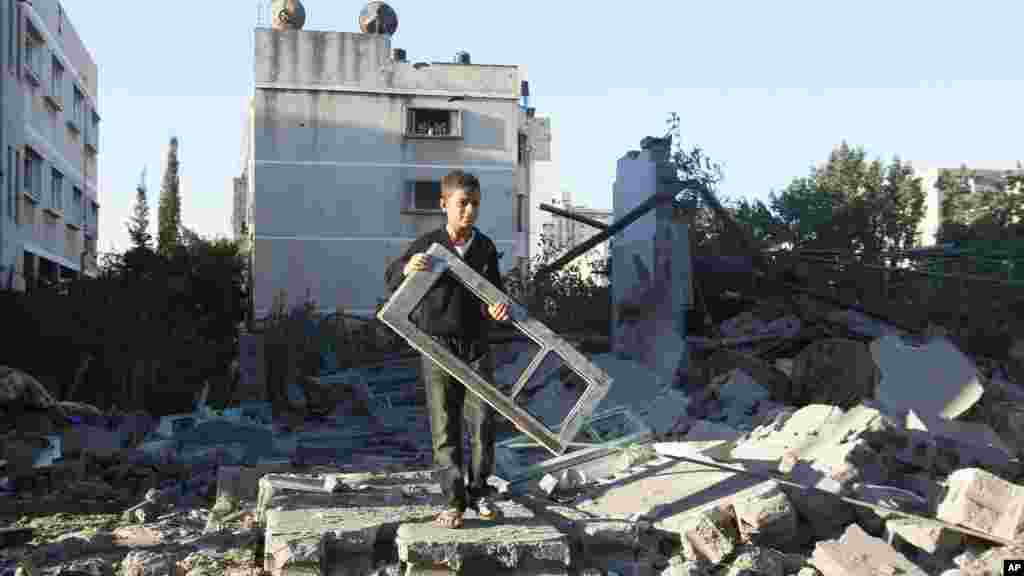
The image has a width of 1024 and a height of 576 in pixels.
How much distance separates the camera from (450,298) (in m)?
5.14

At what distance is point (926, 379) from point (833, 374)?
147 centimetres

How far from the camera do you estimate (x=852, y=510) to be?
570 centimetres

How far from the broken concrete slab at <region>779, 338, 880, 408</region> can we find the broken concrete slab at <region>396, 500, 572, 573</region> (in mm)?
5780

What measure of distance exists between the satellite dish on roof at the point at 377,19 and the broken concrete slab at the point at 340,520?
2421 cm

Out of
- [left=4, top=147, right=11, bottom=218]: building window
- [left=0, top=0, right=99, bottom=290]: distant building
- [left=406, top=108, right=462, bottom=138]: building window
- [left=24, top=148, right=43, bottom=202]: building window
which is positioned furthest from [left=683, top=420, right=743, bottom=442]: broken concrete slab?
[left=406, top=108, right=462, bottom=138]: building window

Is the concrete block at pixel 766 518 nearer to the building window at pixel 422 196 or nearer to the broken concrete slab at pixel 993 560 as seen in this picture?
the broken concrete slab at pixel 993 560

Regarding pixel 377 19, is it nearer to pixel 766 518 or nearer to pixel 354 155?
pixel 354 155

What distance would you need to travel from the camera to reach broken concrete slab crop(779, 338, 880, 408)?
32.6 feet

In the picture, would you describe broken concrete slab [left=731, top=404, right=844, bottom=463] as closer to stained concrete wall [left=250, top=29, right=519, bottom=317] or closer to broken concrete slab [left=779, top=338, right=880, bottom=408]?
broken concrete slab [left=779, top=338, right=880, bottom=408]

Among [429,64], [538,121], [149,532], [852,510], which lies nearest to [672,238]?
[852,510]

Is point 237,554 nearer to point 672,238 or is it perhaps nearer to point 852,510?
point 852,510

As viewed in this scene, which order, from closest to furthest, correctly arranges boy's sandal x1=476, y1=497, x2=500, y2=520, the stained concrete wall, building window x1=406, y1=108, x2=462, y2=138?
boy's sandal x1=476, y1=497, x2=500, y2=520 < the stained concrete wall < building window x1=406, y1=108, x2=462, y2=138

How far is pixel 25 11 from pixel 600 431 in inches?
652

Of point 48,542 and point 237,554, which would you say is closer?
point 237,554
